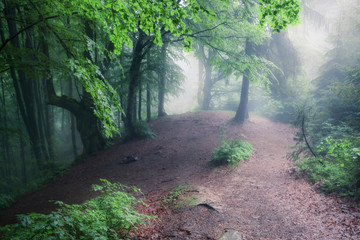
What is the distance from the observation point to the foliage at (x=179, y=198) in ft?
18.3

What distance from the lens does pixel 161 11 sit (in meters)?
3.28

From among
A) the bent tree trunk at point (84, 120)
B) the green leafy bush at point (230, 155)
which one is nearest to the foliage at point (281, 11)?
the green leafy bush at point (230, 155)

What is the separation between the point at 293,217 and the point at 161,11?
489 cm

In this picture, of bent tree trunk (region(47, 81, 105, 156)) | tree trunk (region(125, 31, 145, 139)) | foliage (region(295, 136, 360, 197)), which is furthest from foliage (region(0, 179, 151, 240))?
tree trunk (region(125, 31, 145, 139))

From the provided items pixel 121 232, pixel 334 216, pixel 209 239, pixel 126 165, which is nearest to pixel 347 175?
pixel 334 216

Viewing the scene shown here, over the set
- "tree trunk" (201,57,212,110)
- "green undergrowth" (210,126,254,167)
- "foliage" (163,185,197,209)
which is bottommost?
"foliage" (163,185,197,209)

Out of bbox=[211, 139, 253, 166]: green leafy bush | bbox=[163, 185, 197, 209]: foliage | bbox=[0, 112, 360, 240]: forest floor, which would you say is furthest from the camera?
bbox=[211, 139, 253, 166]: green leafy bush

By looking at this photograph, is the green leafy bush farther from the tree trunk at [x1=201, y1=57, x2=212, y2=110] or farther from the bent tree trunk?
the tree trunk at [x1=201, y1=57, x2=212, y2=110]

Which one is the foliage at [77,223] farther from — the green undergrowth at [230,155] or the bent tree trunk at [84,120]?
the bent tree trunk at [84,120]

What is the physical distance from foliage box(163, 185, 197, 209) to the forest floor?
166mm

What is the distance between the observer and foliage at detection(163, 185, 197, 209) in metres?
5.59

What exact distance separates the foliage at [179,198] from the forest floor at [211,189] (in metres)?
0.17

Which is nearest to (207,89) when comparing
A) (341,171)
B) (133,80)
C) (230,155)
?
(133,80)

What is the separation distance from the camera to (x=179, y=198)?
6051 mm
